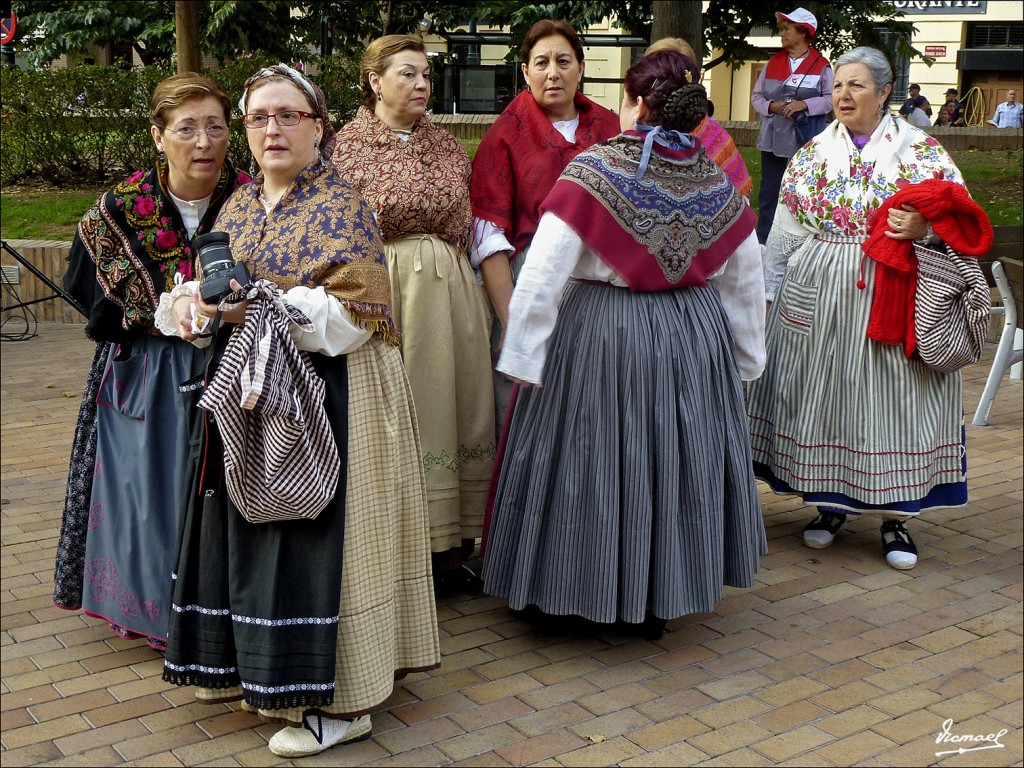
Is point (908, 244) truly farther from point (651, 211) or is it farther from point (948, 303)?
point (651, 211)

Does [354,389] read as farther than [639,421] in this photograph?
No

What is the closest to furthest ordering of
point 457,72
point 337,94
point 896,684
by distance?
point 896,684, point 337,94, point 457,72

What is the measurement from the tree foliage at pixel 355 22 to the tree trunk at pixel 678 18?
93.5 inches

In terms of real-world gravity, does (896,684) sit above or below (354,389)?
below

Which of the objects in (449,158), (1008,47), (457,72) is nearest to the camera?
(449,158)

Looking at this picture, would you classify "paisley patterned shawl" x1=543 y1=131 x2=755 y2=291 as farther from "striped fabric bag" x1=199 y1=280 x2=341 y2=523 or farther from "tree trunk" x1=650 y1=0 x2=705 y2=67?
"tree trunk" x1=650 y1=0 x2=705 y2=67

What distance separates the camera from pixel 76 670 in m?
3.96

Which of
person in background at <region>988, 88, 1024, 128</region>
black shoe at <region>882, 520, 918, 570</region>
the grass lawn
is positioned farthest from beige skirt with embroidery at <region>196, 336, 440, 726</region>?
person in background at <region>988, 88, 1024, 128</region>

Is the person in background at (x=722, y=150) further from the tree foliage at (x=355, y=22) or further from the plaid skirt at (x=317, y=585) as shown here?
the tree foliage at (x=355, y=22)

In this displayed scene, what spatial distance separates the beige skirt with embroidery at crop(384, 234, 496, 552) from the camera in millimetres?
4387

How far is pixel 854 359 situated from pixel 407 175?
1943 millimetres

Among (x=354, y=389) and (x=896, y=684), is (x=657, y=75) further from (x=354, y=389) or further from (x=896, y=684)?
(x=896, y=684)

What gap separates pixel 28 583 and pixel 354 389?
6.57 ft

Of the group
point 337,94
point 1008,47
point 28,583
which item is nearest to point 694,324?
point 28,583
